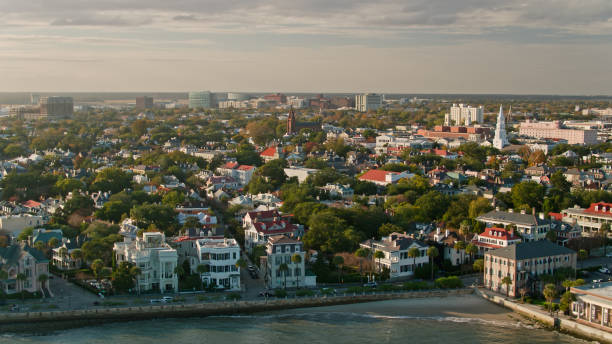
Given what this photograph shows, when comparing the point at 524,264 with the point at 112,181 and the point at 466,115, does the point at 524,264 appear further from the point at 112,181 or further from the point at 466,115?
the point at 466,115

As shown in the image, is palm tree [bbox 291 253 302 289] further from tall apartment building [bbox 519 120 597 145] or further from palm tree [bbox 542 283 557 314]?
tall apartment building [bbox 519 120 597 145]

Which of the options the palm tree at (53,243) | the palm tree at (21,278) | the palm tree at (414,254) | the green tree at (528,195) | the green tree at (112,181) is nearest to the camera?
the palm tree at (21,278)

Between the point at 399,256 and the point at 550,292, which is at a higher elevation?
the point at 399,256

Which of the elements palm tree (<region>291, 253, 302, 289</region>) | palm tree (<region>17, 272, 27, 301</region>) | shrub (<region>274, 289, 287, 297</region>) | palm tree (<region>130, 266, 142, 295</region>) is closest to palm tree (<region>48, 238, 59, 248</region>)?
palm tree (<region>17, 272, 27, 301</region>)

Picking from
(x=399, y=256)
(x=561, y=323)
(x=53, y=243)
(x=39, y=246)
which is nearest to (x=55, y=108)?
(x=53, y=243)

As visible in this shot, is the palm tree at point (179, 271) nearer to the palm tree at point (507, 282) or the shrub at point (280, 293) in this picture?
the shrub at point (280, 293)

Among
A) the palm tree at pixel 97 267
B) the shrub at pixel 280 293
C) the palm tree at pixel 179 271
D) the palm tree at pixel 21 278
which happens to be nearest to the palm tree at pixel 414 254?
the shrub at pixel 280 293
